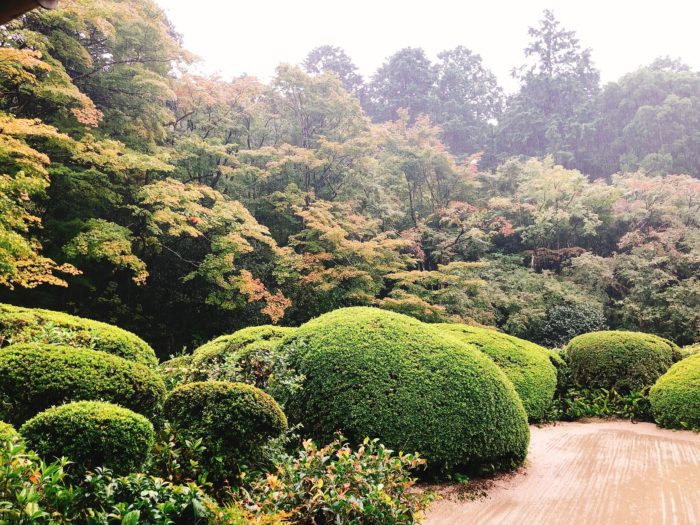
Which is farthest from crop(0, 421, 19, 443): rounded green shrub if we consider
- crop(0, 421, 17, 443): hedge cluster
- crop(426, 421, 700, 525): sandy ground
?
crop(426, 421, 700, 525): sandy ground

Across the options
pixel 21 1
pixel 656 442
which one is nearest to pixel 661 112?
pixel 656 442

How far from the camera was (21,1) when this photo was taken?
0.98 metres

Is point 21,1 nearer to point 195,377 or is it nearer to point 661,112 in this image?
point 195,377

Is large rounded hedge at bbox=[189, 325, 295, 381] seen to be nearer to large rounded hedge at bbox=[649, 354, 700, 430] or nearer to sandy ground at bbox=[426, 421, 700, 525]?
sandy ground at bbox=[426, 421, 700, 525]

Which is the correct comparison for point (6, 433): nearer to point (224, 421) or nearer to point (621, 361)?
point (224, 421)

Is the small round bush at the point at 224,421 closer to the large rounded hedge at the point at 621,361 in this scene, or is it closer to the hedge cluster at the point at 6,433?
the hedge cluster at the point at 6,433

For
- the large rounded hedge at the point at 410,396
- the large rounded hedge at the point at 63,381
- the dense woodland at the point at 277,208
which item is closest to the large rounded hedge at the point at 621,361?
the dense woodland at the point at 277,208

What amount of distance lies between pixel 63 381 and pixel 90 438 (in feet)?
3.02

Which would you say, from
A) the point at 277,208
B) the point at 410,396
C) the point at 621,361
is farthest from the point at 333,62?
the point at 410,396

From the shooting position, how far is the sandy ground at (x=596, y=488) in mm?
3622

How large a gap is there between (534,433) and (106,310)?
9.66 metres

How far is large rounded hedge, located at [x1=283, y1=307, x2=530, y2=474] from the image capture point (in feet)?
13.9

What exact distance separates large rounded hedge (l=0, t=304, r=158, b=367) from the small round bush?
1703mm

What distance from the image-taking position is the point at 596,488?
4.18 m
